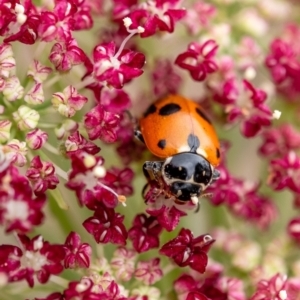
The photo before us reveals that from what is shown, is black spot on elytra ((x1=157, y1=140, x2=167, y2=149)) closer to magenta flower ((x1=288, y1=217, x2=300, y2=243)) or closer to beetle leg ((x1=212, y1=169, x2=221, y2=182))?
beetle leg ((x1=212, y1=169, x2=221, y2=182))

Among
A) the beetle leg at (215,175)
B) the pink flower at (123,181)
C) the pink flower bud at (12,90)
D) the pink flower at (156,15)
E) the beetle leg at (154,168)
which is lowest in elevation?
the beetle leg at (215,175)

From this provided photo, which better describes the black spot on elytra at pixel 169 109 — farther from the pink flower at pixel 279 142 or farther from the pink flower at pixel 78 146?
the pink flower at pixel 279 142

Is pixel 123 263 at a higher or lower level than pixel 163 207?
lower

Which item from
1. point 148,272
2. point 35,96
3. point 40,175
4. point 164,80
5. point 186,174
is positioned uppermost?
point 35,96

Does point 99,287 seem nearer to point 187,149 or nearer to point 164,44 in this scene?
point 187,149

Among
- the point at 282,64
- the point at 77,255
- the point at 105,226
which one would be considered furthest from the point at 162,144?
the point at 282,64

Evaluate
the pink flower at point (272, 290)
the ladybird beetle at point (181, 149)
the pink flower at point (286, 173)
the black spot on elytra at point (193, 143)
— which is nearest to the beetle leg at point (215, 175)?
the ladybird beetle at point (181, 149)

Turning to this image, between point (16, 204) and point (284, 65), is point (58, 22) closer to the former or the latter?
point (16, 204)
